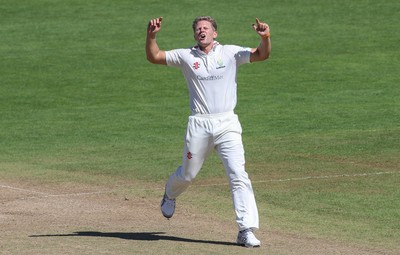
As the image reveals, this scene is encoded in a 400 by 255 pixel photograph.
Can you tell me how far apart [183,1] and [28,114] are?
40.4 ft

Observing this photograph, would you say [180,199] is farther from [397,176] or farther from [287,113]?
[287,113]

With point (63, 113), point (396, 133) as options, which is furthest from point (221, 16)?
point (396, 133)

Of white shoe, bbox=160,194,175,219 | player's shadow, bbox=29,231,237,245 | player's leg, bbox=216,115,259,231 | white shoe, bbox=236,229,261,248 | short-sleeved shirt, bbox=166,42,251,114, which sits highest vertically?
short-sleeved shirt, bbox=166,42,251,114

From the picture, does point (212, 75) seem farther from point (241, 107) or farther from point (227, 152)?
point (241, 107)

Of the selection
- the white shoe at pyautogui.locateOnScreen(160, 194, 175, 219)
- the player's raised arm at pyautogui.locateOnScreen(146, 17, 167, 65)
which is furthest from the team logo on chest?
the white shoe at pyautogui.locateOnScreen(160, 194, 175, 219)

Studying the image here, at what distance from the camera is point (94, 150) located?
69.6 ft

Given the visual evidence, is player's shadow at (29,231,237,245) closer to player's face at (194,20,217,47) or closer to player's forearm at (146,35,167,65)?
player's forearm at (146,35,167,65)

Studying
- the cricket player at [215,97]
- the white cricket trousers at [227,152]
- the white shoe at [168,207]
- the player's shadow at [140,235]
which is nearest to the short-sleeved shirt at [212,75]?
the cricket player at [215,97]

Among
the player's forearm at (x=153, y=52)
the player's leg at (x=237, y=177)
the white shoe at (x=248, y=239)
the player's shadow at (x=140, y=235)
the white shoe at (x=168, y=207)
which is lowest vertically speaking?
the player's shadow at (x=140, y=235)

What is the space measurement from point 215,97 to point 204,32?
2.42 ft

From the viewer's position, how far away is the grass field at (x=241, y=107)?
1655cm

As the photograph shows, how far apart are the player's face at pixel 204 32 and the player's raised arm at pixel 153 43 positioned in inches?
17.3

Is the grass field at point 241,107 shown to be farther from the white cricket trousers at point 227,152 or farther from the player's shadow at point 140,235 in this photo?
the player's shadow at point 140,235

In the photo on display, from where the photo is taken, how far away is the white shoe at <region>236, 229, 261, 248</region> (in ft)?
43.0
